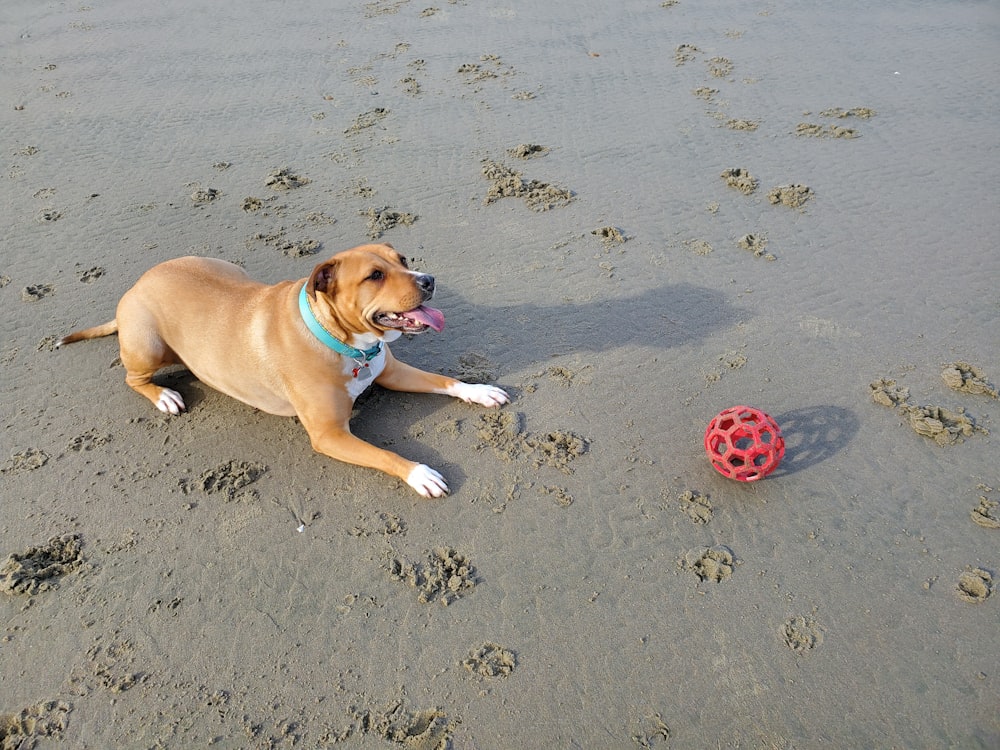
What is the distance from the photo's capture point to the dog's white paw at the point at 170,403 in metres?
4.88

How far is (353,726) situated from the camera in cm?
325

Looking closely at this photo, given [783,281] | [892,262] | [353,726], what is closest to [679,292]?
[783,281]

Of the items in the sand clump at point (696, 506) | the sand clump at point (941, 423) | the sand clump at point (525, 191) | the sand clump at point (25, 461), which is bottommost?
the sand clump at point (941, 423)

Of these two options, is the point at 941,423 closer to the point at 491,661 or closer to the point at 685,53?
the point at 491,661

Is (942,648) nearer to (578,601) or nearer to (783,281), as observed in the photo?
(578,601)

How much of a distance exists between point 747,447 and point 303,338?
2.79 m

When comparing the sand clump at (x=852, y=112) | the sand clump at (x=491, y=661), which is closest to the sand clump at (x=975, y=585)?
the sand clump at (x=491, y=661)

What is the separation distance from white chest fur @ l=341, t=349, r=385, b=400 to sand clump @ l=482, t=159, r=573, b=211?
112 inches

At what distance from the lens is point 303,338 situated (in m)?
4.28

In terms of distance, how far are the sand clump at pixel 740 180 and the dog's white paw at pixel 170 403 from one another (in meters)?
5.41

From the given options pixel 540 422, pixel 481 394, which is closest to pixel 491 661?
pixel 540 422

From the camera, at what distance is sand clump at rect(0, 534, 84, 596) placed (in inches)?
151

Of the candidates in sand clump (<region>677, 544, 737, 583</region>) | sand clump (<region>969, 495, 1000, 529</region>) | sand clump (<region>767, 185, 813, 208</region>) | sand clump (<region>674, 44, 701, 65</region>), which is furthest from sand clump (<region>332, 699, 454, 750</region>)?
sand clump (<region>674, 44, 701, 65</region>)

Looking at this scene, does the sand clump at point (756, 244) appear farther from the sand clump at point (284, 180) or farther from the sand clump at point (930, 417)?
the sand clump at point (284, 180)
